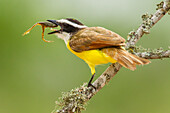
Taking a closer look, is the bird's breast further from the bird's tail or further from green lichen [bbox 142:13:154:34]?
green lichen [bbox 142:13:154:34]

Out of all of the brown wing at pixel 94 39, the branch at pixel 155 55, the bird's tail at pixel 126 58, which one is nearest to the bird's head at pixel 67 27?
the brown wing at pixel 94 39

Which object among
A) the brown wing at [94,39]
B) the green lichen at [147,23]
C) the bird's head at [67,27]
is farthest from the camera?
the bird's head at [67,27]

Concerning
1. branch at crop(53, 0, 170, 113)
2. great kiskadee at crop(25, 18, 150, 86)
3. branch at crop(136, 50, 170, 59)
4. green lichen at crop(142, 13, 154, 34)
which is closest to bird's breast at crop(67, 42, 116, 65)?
great kiskadee at crop(25, 18, 150, 86)

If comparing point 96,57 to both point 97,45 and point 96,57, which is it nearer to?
point 96,57

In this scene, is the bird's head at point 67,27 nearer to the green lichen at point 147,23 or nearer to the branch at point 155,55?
the green lichen at point 147,23

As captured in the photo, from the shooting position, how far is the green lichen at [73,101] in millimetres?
2813

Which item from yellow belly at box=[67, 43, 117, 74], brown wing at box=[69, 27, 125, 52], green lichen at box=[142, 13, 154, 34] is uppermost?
green lichen at box=[142, 13, 154, 34]

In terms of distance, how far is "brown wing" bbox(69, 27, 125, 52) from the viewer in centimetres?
311

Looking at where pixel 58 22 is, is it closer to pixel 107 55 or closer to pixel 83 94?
pixel 107 55

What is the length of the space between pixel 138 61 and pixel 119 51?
29cm

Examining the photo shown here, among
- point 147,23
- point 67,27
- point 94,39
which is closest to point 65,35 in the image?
point 67,27

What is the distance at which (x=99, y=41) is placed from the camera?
314cm

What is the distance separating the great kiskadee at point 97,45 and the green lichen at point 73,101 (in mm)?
177

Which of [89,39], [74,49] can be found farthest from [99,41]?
[74,49]
